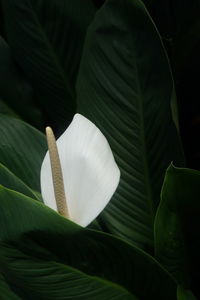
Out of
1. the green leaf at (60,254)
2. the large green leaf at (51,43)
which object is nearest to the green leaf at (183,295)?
the green leaf at (60,254)

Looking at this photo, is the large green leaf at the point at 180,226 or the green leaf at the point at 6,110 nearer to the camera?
the large green leaf at the point at 180,226

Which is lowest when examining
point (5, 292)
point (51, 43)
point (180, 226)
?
point (5, 292)

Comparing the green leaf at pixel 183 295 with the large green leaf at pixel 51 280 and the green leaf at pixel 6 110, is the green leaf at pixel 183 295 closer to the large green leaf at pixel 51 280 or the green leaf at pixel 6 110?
the large green leaf at pixel 51 280

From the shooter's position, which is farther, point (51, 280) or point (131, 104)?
point (131, 104)

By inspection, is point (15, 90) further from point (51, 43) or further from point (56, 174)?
point (56, 174)

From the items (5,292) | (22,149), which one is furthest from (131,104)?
(5,292)
